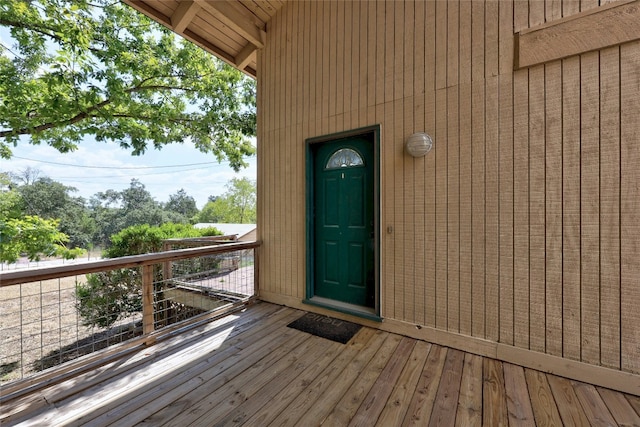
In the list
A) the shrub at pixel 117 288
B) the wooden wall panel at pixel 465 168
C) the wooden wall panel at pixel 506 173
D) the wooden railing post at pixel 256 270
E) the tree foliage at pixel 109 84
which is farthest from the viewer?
the shrub at pixel 117 288

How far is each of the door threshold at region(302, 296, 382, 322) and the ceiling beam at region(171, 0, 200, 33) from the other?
3.77 metres

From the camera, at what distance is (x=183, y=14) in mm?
3039

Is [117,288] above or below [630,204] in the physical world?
below

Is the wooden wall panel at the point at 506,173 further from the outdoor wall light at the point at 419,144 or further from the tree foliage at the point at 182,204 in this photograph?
the tree foliage at the point at 182,204

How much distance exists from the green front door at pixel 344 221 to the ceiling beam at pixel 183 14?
222 cm

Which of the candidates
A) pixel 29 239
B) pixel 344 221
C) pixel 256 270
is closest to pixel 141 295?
pixel 256 270

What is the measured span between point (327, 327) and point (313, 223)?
3.92 ft

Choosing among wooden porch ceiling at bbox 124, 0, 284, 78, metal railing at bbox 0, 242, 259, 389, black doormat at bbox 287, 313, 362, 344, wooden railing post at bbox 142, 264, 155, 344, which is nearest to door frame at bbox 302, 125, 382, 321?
black doormat at bbox 287, 313, 362, 344

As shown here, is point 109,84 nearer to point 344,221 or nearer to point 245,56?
point 245,56

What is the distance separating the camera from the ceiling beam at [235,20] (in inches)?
113

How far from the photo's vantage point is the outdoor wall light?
2.25 m

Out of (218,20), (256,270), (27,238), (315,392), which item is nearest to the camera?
(315,392)

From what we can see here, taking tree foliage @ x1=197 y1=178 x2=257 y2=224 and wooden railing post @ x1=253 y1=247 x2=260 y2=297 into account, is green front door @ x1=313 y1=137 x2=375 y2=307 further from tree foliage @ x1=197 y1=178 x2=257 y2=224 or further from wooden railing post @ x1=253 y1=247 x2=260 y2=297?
tree foliage @ x1=197 y1=178 x2=257 y2=224

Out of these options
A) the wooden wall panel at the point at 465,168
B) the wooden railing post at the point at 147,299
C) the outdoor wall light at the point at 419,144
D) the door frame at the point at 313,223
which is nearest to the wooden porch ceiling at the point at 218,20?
the door frame at the point at 313,223
